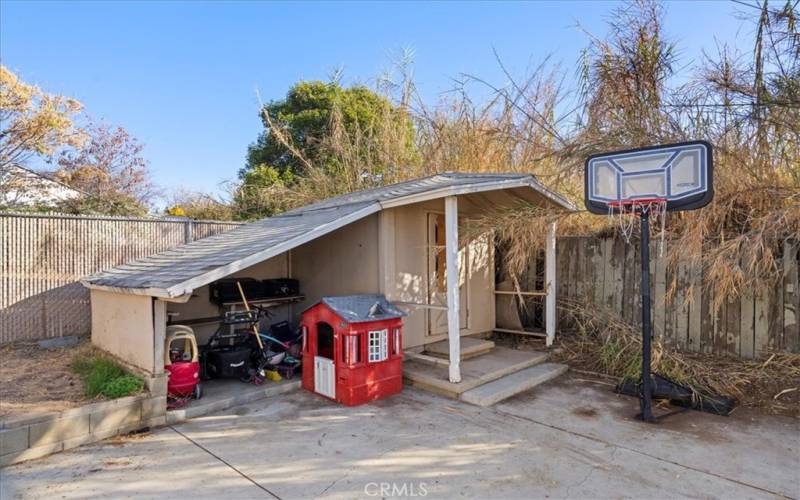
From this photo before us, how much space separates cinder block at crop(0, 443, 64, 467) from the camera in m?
3.28

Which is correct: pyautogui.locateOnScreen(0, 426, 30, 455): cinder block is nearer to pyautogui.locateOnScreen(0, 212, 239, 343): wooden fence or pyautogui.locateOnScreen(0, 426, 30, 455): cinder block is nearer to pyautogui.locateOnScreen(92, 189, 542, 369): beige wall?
pyautogui.locateOnScreen(92, 189, 542, 369): beige wall

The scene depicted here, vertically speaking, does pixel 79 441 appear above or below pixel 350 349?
below

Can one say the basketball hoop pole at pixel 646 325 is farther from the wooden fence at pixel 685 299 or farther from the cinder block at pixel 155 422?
the cinder block at pixel 155 422

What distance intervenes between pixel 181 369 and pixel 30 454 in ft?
4.22

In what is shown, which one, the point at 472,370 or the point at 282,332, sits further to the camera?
the point at 282,332

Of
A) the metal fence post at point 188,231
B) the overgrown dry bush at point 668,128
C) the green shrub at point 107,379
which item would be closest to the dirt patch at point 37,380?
the green shrub at point 107,379

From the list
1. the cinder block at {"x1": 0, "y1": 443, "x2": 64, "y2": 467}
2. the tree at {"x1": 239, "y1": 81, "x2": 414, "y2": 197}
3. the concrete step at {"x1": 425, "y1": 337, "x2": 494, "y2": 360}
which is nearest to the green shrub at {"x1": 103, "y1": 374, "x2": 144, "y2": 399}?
the cinder block at {"x1": 0, "y1": 443, "x2": 64, "y2": 467}

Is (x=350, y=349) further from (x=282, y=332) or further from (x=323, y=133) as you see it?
(x=323, y=133)

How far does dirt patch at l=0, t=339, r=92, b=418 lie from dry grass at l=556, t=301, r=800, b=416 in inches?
241

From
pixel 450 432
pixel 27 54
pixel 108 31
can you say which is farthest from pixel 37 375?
pixel 27 54

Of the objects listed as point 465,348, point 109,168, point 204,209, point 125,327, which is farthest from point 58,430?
point 109,168

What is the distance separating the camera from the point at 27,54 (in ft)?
33.7

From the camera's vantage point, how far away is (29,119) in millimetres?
10953

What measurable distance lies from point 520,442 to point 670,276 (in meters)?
3.70
